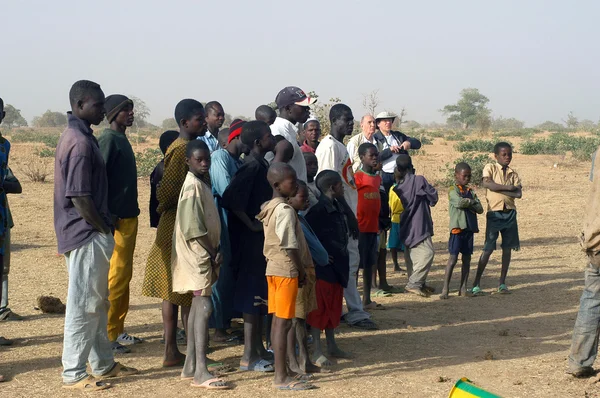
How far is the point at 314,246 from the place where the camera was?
5527mm

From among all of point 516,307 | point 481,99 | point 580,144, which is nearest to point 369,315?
point 516,307

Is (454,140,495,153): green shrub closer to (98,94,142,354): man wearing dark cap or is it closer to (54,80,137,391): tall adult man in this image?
(98,94,142,354): man wearing dark cap

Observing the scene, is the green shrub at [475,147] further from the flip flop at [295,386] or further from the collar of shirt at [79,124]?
the collar of shirt at [79,124]

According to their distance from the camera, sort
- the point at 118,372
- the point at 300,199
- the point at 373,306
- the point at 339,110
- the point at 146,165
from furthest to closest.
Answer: the point at 146,165, the point at 373,306, the point at 339,110, the point at 118,372, the point at 300,199

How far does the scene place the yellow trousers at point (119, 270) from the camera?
5.73m

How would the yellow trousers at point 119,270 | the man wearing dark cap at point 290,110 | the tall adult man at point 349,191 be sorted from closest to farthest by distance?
the yellow trousers at point 119,270
the man wearing dark cap at point 290,110
the tall adult man at point 349,191

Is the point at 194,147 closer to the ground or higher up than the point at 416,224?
higher up

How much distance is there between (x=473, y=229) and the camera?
27.3 feet

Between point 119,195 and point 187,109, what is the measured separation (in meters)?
0.81

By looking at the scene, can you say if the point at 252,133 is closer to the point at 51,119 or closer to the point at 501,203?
the point at 501,203

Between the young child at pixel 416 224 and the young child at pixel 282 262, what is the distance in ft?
11.4

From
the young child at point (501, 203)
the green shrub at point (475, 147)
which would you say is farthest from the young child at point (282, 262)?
the green shrub at point (475, 147)

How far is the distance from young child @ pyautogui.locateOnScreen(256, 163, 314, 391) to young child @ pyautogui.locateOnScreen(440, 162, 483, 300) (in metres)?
3.50

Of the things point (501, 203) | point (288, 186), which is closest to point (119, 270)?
point (288, 186)
